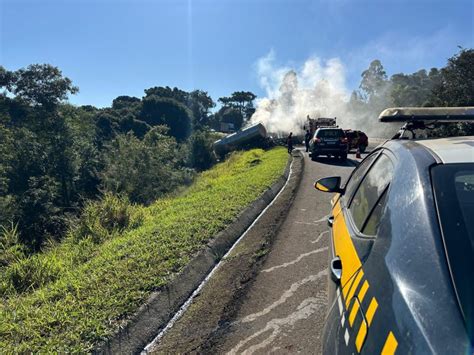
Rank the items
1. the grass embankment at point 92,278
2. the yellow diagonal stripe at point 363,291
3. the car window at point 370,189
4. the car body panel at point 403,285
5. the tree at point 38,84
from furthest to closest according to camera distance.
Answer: the tree at point 38,84 < the grass embankment at point 92,278 < the car window at point 370,189 < the yellow diagonal stripe at point 363,291 < the car body panel at point 403,285

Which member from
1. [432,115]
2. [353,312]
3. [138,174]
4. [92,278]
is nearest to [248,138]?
[138,174]

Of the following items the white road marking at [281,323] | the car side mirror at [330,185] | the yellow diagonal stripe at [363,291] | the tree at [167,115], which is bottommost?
the white road marking at [281,323]

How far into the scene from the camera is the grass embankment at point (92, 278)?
11.2 ft

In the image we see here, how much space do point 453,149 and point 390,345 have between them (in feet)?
4.00

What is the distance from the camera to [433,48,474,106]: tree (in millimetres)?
25734

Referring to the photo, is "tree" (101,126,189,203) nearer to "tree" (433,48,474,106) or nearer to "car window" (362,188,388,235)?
"tree" (433,48,474,106)

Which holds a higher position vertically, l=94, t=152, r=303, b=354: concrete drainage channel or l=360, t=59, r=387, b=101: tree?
l=360, t=59, r=387, b=101: tree

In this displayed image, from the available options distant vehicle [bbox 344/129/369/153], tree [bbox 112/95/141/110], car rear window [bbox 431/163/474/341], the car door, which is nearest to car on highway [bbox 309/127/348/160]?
distant vehicle [bbox 344/129/369/153]

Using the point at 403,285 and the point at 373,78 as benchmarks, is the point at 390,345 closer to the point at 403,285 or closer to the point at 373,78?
the point at 403,285

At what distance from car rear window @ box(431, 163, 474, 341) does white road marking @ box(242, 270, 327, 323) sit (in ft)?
8.69

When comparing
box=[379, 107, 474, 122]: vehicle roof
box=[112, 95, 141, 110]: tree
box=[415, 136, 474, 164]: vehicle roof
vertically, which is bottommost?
box=[415, 136, 474, 164]: vehicle roof

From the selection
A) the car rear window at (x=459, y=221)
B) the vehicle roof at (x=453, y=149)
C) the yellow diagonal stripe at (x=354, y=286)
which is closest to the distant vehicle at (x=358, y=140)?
the vehicle roof at (x=453, y=149)

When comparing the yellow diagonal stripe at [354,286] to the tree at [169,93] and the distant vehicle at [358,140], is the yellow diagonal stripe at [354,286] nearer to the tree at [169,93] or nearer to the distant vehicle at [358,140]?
the distant vehicle at [358,140]

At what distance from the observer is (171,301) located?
14.1 feet
